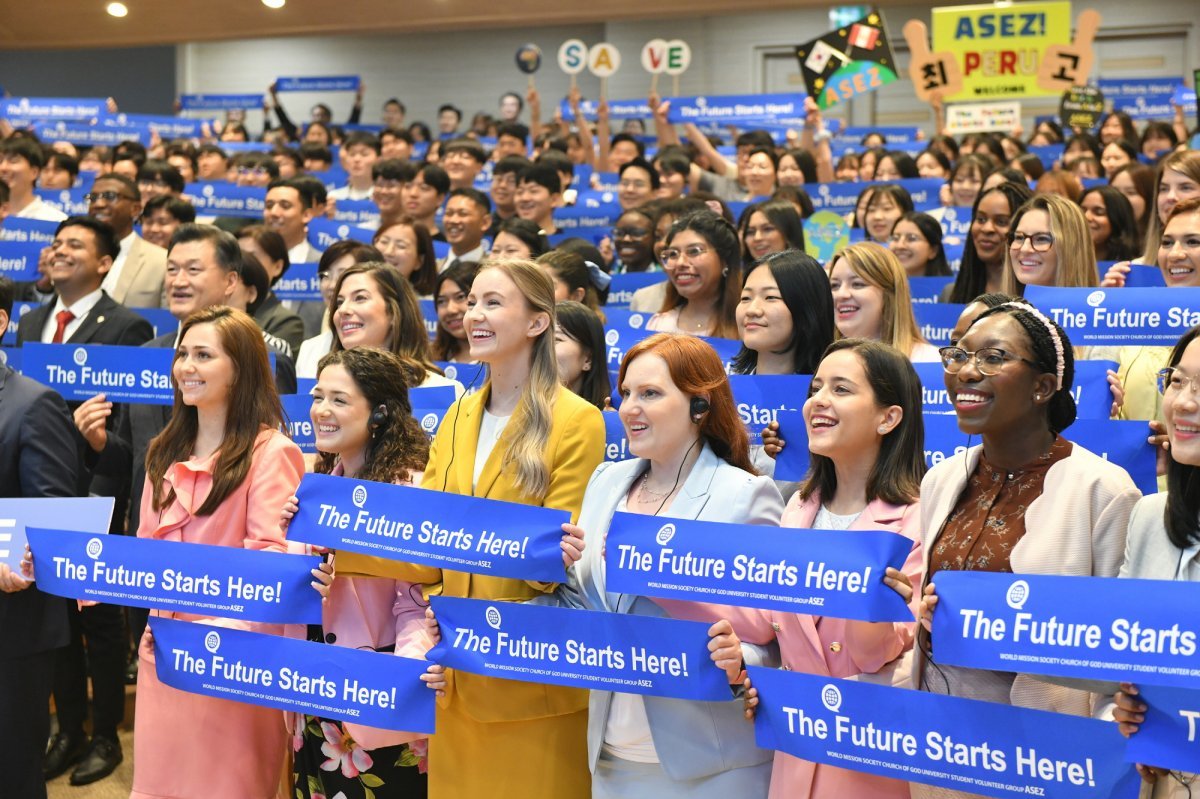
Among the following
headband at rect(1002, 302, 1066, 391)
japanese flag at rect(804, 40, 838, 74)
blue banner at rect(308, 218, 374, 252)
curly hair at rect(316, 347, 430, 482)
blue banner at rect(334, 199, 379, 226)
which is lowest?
curly hair at rect(316, 347, 430, 482)

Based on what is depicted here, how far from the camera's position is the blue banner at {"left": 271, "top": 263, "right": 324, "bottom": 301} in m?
7.27

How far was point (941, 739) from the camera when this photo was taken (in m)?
3.02

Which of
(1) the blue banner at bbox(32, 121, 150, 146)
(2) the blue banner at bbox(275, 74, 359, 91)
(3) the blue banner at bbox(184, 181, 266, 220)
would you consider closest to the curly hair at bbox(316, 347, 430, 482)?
(3) the blue banner at bbox(184, 181, 266, 220)

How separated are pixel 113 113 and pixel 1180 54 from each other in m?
16.1

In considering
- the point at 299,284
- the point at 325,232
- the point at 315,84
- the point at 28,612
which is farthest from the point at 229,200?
the point at 315,84

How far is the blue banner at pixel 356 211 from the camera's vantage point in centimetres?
995

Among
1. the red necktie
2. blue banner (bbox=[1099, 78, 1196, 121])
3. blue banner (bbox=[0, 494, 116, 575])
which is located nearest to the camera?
blue banner (bbox=[0, 494, 116, 575])

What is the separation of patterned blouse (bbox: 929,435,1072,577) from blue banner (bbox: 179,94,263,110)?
21.1 meters

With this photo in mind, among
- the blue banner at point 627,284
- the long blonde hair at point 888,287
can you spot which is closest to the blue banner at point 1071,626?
the long blonde hair at point 888,287

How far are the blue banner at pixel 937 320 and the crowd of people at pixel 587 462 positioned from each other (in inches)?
11.8

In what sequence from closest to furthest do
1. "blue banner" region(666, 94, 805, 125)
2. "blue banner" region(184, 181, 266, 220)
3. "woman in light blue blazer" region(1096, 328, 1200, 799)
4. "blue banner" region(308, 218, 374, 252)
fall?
1. "woman in light blue blazer" region(1096, 328, 1200, 799)
2. "blue banner" region(308, 218, 374, 252)
3. "blue banner" region(184, 181, 266, 220)
4. "blue banner" region(666, 94, 805, 125)

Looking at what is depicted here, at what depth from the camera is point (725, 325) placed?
5.59m

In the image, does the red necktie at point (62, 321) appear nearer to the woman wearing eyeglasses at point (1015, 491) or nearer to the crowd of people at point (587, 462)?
the crowd of people at point (587, 462)

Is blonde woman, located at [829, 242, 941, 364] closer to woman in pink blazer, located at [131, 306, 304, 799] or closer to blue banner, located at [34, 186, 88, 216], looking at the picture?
woman in pink blazer, located at [131, 306, 304, 799]
